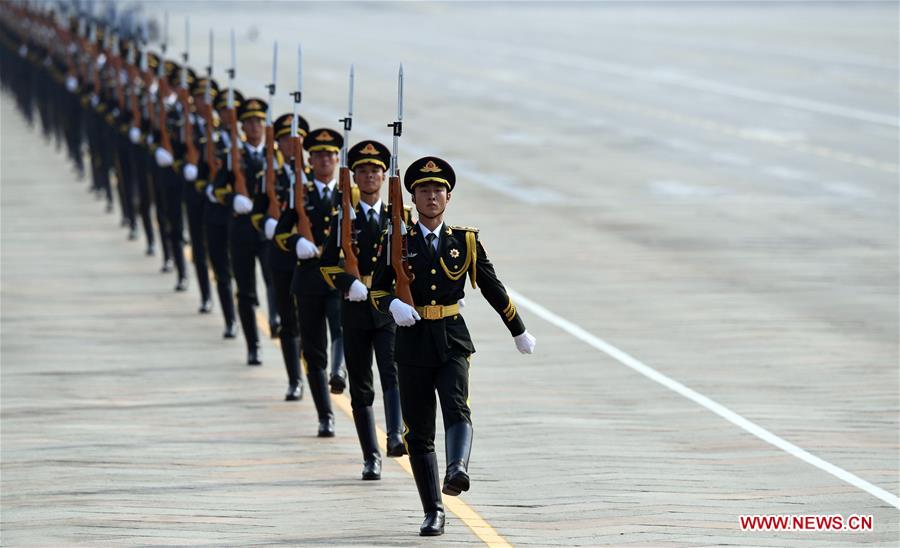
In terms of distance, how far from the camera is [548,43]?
6047 centimetres

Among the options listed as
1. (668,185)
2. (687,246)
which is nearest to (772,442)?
(687,246)

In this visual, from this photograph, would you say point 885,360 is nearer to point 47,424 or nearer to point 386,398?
point 386,398

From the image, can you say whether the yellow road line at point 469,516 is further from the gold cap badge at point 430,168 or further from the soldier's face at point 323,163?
the gold cap badge at point 430,168

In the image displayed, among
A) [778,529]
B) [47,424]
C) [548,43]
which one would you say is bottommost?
[548,43]

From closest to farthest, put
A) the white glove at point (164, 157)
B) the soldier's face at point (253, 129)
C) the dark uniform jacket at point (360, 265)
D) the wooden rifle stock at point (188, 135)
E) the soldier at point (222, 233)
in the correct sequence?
the dark uniform jacket at point (360, 265) → the soldier's face at point (253, 129) → the soldier at point (222, 233) → the wooden rifle stock at point (188, 135) → the white glove at point (164, 157)

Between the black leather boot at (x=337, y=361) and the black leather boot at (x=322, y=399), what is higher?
the black leather boot at (x=337, y=361)

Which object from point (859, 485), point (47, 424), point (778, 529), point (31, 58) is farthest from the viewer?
point (31, 58)

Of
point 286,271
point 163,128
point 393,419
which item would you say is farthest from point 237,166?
point 163,128

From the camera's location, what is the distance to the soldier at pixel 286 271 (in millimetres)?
13227

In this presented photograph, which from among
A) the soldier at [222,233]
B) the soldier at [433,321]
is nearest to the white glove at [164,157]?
the soldier at [222,233]

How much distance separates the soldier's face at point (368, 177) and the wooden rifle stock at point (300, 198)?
137 centimetres

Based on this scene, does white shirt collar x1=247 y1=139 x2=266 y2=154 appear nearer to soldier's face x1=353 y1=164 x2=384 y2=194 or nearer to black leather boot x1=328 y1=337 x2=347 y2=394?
black leather boot x1=328 y1=337 x2=347 y2=394

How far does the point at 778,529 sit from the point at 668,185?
18597mm

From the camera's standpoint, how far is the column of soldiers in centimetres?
984
